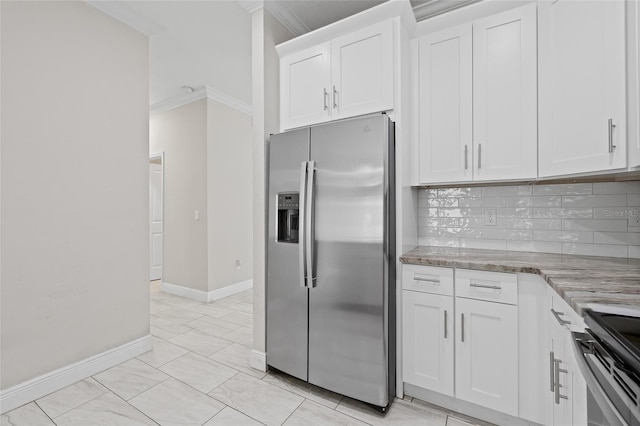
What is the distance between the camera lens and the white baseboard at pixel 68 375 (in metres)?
1.82

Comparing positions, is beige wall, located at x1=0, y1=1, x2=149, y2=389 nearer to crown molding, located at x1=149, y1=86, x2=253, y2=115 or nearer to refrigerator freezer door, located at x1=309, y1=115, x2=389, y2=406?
crown molding, located at x1=149, y1=86, x2=253, y2=115

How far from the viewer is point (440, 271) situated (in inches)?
68.1

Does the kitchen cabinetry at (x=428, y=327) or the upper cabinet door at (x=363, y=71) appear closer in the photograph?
the kitchen cabinetry at (x=428, y=327)

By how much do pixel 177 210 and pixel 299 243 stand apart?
314cm

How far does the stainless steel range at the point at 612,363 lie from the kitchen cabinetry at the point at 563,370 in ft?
0.64

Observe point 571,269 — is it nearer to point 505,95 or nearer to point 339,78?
point 505,95

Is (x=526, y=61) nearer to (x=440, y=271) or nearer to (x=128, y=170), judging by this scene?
(x=440, y=271)

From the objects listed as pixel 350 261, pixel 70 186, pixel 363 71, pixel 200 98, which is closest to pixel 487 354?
pixel 350 261

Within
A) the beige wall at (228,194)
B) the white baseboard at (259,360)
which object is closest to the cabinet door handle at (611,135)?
the white baseboard at (259,360)

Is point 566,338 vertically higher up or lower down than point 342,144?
lower down

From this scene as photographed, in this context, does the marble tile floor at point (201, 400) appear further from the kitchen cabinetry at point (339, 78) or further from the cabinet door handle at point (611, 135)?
the kitchen cabinetry at point (339, 78)

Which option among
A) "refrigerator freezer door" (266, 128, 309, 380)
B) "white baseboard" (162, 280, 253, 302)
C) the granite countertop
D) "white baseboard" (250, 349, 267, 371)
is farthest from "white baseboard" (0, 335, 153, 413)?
the granite countertop

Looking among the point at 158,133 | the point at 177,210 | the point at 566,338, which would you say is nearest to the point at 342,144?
the point at 566,338

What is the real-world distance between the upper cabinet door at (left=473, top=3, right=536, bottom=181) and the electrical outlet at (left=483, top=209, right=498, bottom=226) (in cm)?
36
